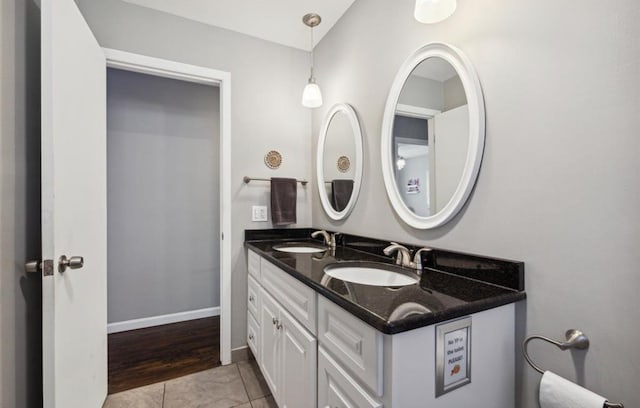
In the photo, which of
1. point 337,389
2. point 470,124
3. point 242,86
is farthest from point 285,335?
point 242,86

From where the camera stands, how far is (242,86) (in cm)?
212

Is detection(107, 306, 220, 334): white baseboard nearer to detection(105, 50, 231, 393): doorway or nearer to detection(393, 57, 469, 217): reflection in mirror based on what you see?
detection(105, 50, 231, 393): doorway

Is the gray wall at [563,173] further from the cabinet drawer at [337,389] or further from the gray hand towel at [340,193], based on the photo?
the gray hand towel at [340,193]

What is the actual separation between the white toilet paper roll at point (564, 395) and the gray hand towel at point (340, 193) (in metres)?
1.29

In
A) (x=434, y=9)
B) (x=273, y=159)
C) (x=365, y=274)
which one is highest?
(x=434, y=9)

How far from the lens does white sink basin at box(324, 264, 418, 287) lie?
1270 millimetres

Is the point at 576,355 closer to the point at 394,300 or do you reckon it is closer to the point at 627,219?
the point at 627,219

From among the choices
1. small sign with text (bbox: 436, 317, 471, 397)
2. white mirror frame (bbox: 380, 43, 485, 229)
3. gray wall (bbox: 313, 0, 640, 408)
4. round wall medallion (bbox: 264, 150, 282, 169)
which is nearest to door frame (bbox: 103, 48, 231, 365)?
round wall medallion (bbox: 264, 150, 282, 169)

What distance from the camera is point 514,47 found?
95 centimetres

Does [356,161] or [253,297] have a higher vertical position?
[356,161]

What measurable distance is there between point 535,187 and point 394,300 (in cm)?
58

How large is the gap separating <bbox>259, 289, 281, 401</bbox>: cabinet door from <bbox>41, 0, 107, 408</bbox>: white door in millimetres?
835

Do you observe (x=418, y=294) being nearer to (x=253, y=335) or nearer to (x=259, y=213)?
(x=253, y=335)

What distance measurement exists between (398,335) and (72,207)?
1.37 metres
